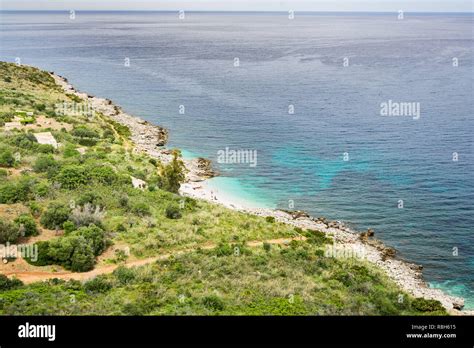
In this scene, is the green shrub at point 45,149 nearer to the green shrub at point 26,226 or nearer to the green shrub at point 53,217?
the green shrub at point 53,217

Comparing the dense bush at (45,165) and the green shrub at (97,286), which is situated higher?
the dense bush at (45,165)

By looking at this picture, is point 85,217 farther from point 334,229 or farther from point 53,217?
point 334,229

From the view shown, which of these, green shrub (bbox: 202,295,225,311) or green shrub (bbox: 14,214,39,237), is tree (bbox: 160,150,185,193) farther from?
green shrub (bbox: 202,295,225,311)

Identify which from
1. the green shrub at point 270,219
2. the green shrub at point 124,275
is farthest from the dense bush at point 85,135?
the green shrub at point 124,275

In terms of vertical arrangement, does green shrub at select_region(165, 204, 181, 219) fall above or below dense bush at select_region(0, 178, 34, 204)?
below

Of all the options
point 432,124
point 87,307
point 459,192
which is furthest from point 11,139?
point 432,124

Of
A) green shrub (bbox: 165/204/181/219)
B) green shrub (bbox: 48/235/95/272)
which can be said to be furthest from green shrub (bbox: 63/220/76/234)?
green shrub (bbox: 165/204/181/219)
